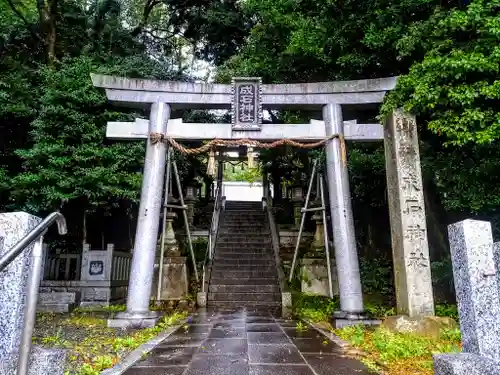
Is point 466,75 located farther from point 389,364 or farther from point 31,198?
point 31,198

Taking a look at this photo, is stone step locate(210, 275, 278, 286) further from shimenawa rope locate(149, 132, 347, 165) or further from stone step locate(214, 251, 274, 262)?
shimenawa rope locate(149, 132, 347, 165)

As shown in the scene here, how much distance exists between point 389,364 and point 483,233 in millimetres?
1881

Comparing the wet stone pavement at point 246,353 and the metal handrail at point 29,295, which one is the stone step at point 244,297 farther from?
the metal handrail at point 29,295

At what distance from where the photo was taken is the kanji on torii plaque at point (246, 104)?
8.32m

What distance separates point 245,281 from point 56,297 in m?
5.51

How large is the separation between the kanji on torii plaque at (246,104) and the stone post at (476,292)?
5.10 m

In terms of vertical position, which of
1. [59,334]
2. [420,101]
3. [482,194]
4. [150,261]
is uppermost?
[420,101]

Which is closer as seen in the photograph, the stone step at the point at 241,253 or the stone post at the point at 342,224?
the stone post at the point at 342,224

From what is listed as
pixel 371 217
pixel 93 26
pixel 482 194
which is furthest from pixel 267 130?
pixel 93 26

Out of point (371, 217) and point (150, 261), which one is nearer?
point (150, 261)

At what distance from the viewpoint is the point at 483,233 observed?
393 cm

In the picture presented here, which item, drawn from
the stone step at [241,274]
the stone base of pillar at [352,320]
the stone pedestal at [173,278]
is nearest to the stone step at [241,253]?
the stone step at [241,274]

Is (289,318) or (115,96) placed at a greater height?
(115,96)

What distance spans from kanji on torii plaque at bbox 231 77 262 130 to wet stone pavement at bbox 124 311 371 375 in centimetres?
424
